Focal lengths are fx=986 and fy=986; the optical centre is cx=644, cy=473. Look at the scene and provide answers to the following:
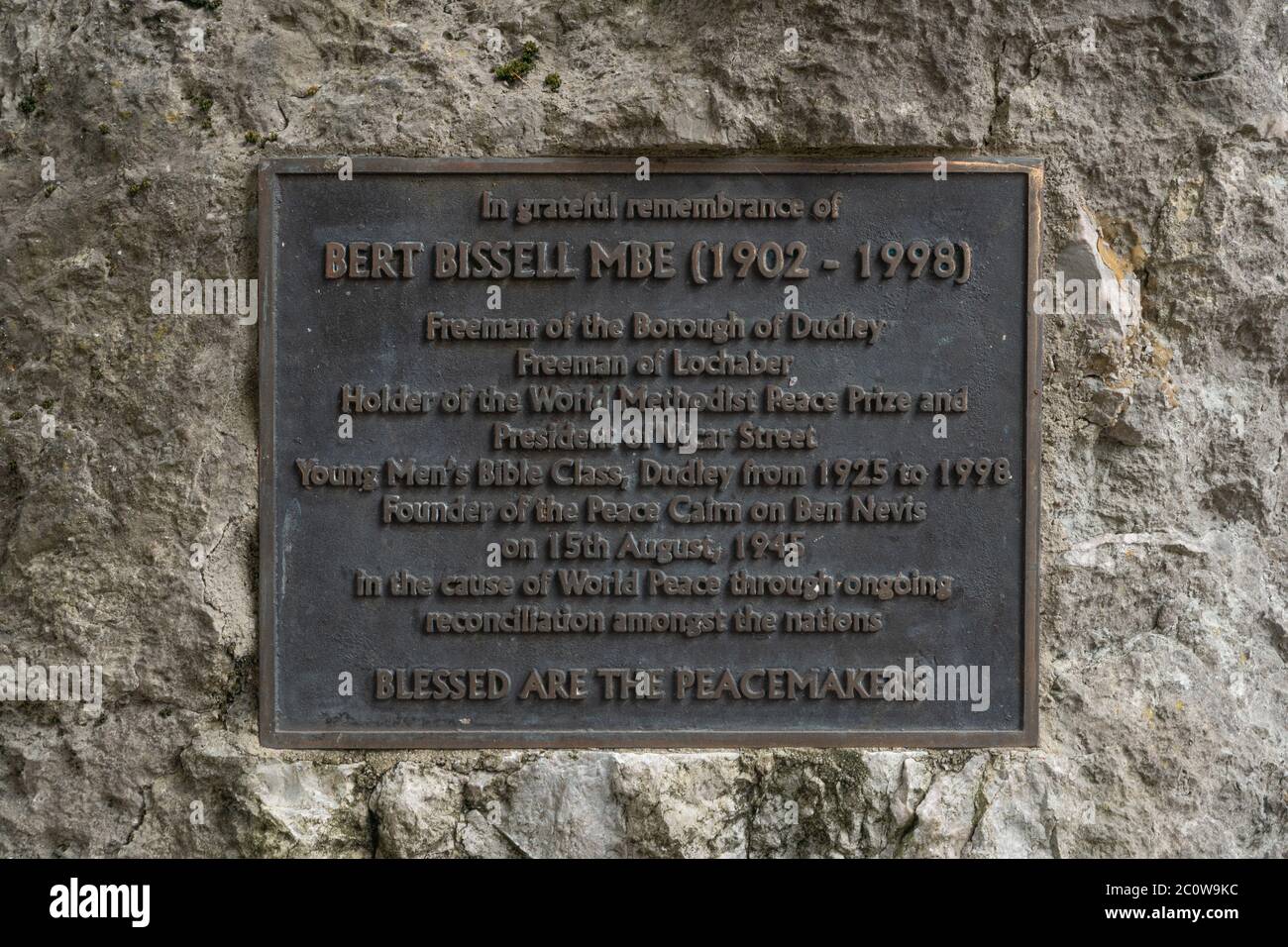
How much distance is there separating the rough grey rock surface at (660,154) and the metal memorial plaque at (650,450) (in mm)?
118

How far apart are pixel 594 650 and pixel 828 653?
778 mm

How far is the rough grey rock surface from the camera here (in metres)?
3.22

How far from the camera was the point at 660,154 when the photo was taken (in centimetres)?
329

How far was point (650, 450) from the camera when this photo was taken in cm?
329

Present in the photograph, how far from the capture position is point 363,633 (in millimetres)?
3277

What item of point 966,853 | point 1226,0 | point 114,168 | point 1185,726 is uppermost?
point 1226,0

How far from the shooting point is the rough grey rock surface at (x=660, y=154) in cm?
322

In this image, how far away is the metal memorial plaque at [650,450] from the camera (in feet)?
10.7

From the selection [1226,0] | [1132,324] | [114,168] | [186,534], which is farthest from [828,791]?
[114,168]

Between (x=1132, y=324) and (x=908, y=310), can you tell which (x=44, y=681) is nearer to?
(x=908, y=310)

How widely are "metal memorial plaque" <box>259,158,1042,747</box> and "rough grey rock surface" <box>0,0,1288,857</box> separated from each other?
0.39 feet

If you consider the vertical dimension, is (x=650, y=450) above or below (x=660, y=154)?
below

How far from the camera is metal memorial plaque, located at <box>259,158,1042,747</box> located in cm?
326

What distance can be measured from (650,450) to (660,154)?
3.25 feet
